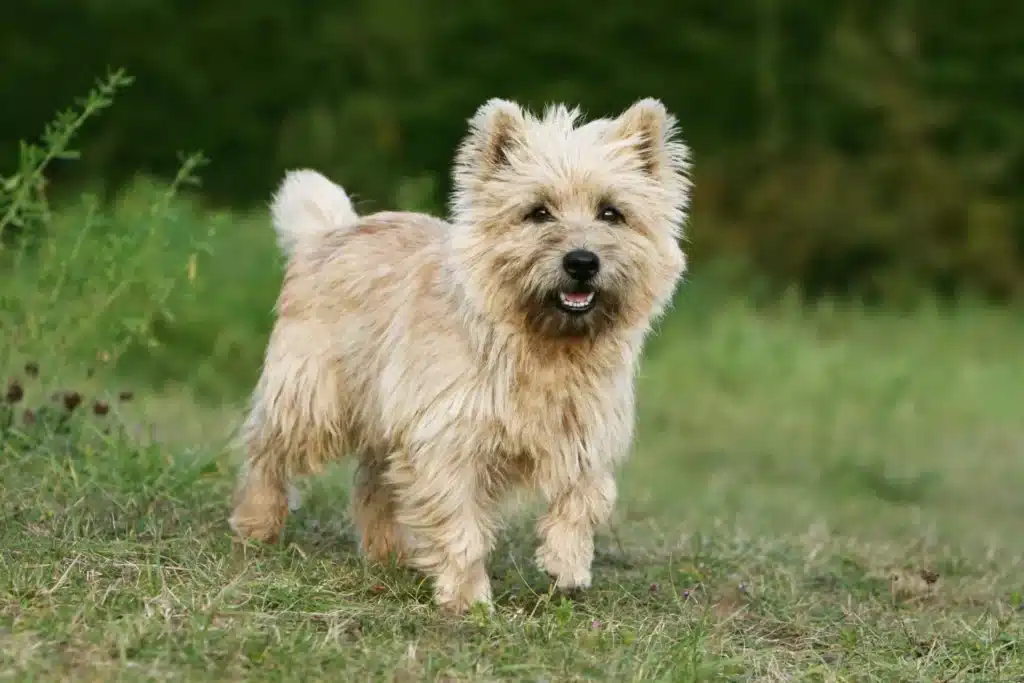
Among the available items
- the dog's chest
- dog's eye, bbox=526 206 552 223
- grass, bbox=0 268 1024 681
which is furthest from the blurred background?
dog's eye, bbox=526 206 552 223

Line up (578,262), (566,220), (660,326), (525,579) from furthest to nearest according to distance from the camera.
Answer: (660,326)
(525,579)
(566,220)
(578,262)

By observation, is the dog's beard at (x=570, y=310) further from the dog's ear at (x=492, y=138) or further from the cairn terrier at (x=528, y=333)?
the dog's ear at (x=492, y=138)

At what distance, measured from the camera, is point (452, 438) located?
480cm

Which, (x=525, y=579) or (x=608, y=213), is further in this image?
(x=525, y=579)

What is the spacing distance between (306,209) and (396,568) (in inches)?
59.0

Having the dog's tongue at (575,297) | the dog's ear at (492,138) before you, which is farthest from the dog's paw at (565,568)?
the dog's ear at (492,138)

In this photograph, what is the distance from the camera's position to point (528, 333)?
479 centimetres

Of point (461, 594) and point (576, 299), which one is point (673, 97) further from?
point (461, 594)

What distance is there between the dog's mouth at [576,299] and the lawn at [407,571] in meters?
0.87

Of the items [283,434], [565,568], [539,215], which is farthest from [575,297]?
[283,434]

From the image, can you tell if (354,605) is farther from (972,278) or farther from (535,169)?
(972,278)

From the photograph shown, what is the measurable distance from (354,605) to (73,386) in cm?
380

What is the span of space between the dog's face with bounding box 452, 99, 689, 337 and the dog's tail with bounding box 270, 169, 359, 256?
3.20 feet

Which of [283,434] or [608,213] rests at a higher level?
[608,213]
